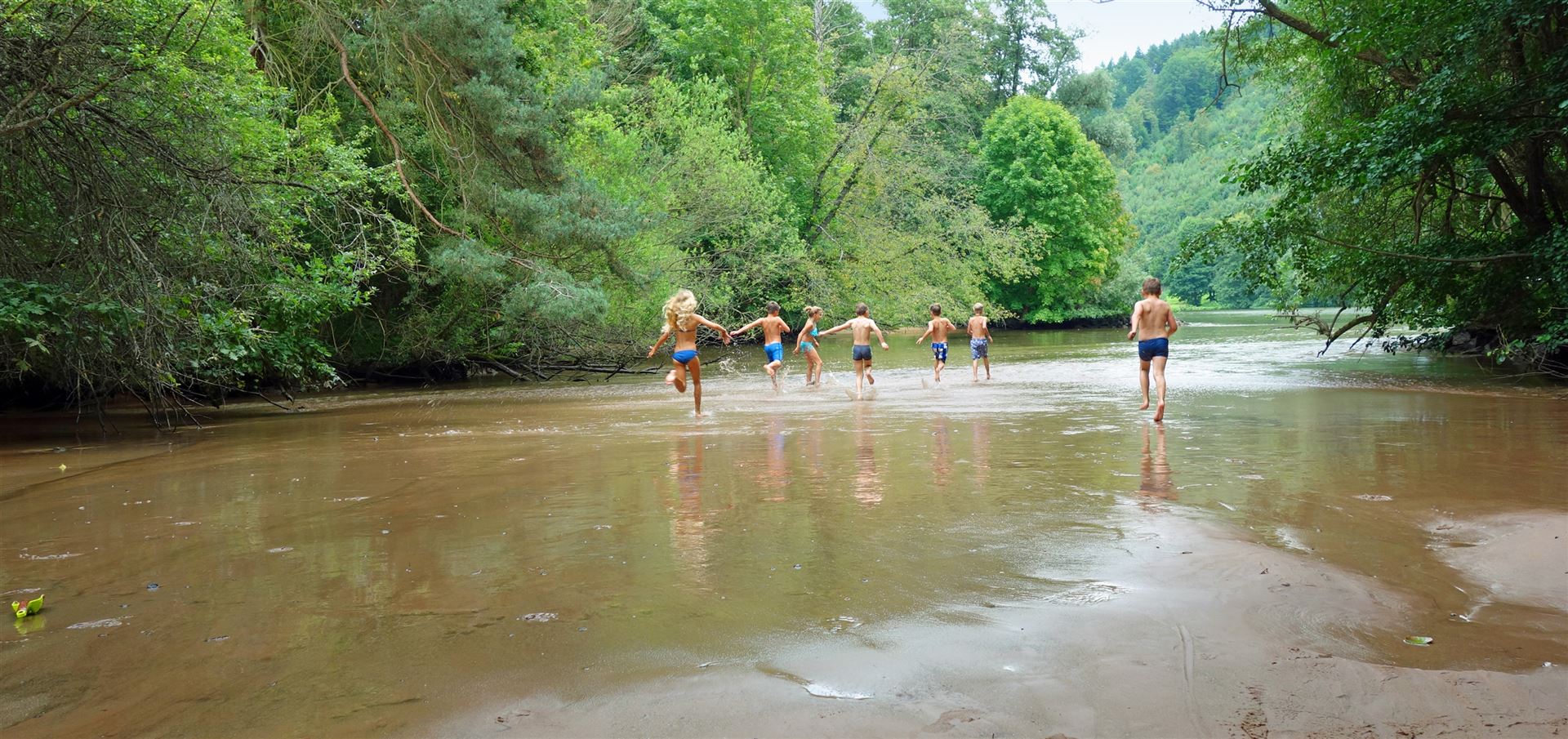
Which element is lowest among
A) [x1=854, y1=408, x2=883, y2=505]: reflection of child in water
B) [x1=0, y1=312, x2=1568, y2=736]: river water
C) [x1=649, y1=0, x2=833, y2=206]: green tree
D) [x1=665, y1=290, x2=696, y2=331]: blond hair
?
[x1=0, y1=312, x2=1568, y2=736]: river water

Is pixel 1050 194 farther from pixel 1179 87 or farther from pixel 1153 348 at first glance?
pixel 1179 87

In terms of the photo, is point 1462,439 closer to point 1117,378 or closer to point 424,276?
point 1117,378

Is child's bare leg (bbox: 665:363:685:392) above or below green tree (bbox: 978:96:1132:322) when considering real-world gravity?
below

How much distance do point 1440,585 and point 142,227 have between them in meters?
15.0

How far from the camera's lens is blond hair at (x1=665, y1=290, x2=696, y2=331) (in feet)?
55.0

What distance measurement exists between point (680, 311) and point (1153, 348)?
23.4 ft

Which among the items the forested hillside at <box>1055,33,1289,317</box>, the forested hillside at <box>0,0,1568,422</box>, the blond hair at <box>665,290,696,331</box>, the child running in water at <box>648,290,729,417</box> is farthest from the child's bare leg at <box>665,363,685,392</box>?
the forested hillside at <box>1055,33,1289,317</box>

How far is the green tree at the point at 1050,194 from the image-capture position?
56406mm

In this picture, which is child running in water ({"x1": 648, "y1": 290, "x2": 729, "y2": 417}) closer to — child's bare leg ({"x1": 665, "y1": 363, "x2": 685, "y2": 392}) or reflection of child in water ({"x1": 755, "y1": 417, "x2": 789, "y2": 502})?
child's bare leg ({"x1": 665, "y1": 363, "x2": 685, "y2": 392})

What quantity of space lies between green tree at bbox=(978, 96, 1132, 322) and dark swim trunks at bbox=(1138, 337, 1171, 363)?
133ft

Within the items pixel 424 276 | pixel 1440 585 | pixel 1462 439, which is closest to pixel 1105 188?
pixel 424 276

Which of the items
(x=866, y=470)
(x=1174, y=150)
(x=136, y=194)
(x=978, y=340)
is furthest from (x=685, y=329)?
(x=1174, y=150)

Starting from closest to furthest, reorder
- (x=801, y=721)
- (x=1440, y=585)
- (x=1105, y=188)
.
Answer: (x=801, y=721) < (x=1440, y=585) < (x=1105, y=188)

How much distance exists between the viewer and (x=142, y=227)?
553 inches
